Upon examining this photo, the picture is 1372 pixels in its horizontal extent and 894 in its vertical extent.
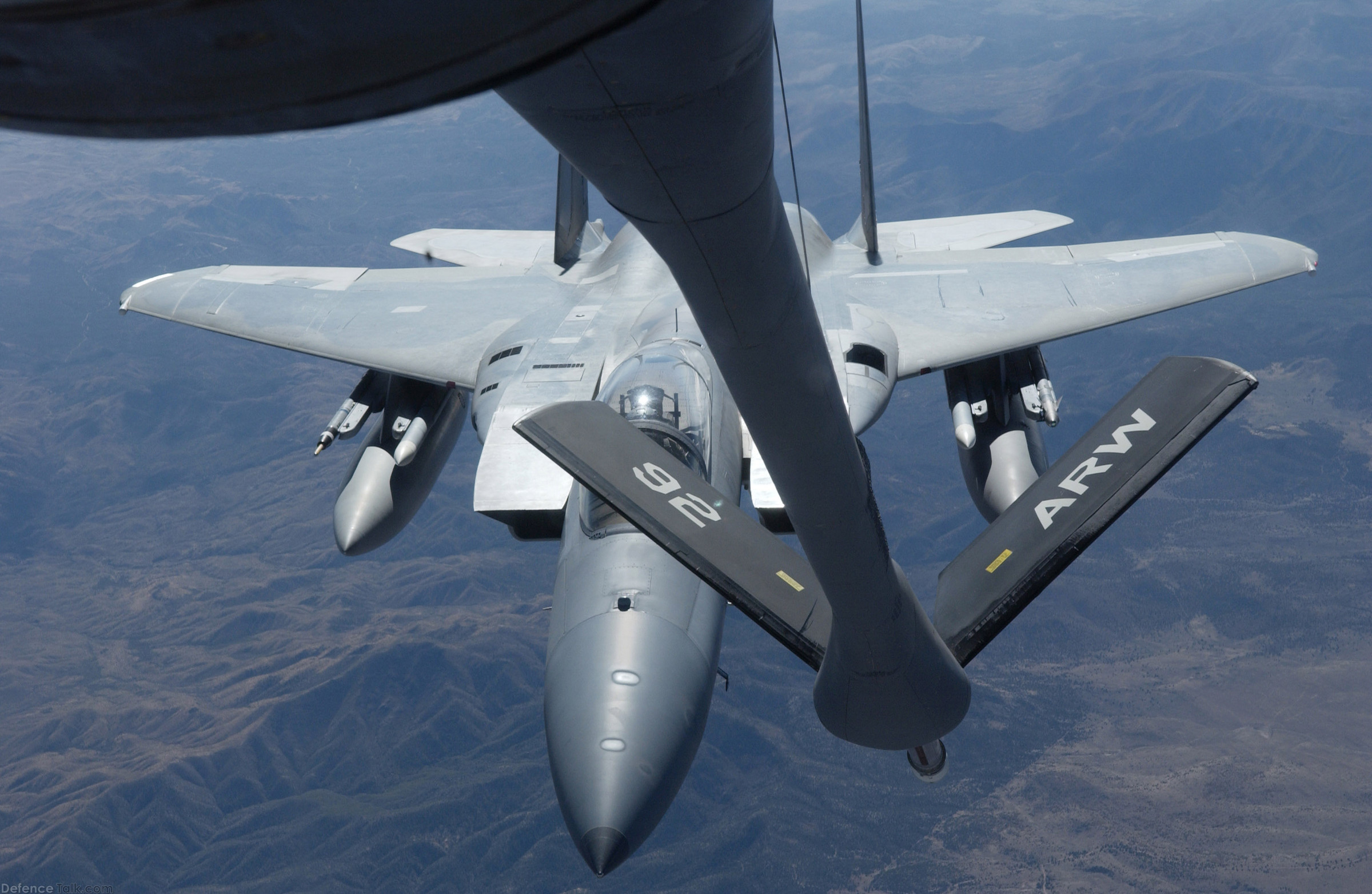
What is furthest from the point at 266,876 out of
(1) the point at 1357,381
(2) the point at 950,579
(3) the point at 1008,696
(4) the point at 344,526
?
(1) the point at 1357,381

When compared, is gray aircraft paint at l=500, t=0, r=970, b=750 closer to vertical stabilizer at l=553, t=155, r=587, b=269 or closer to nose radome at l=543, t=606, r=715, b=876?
nose radome at l=543, t=606, r=715, b=876

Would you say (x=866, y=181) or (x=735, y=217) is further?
(x=866, y=181)

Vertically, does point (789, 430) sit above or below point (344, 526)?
above

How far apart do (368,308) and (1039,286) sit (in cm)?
1454

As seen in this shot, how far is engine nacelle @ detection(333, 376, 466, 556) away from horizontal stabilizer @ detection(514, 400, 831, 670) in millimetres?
11159

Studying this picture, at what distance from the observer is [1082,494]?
620cm

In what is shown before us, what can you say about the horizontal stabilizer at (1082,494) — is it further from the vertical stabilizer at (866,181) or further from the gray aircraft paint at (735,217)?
the vertical stabilizer at (866,181)

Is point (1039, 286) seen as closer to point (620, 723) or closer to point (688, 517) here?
point (620, 723)

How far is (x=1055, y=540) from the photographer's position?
618cm

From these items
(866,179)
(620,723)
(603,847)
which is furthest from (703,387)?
(866,179)

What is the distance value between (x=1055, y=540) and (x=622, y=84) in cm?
515

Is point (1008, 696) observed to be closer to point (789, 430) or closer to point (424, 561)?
point (424, 561)

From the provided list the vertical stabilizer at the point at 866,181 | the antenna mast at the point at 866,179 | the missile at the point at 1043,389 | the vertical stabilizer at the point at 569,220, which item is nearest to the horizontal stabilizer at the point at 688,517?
the missile at the point at 1043,389

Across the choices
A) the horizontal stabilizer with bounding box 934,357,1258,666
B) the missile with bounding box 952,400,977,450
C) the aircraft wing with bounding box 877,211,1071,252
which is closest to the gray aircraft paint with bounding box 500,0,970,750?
the horizontal stabilizer with bounding box 934,357,1258,666
